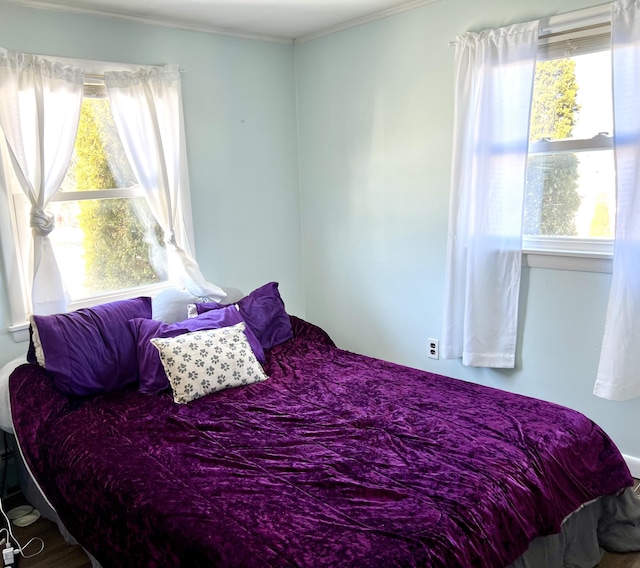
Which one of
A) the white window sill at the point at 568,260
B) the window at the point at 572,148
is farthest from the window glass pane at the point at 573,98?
the white window sill at the point at 568,260

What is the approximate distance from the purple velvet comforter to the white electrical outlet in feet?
2.27

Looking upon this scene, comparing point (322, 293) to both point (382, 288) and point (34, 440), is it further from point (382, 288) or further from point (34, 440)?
point (34, 440)

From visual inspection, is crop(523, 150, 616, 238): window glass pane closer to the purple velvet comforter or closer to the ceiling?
the purple velvet comforter

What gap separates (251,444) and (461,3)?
2385 millimetres

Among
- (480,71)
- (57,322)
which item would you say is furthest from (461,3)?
(57,322)

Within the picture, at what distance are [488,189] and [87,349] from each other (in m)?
2.06

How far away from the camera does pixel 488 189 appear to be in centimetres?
281

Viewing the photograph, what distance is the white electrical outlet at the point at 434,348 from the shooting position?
3.34 m

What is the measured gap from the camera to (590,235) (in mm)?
2709

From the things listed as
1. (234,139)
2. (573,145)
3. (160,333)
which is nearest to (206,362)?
(160,333)

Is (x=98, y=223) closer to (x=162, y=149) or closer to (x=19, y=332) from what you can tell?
(x=162, y=149)

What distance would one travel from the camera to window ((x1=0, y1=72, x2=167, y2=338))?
2.90 m

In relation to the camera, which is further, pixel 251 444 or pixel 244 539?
pixel 251 444

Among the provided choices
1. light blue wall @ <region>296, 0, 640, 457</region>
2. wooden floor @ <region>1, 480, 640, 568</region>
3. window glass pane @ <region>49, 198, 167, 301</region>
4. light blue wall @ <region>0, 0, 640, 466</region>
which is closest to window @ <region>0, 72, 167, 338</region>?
window glass pane @ <region>49, 198, 167, 301</region>
